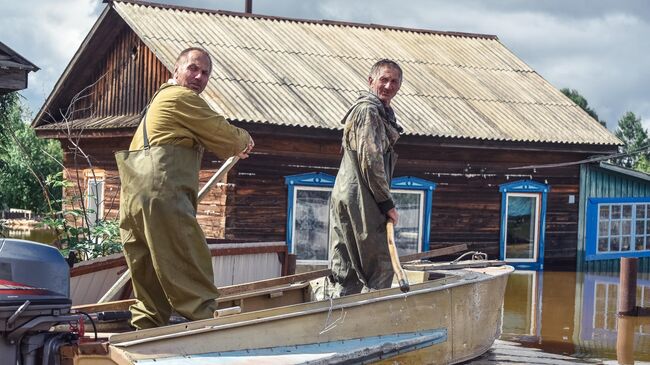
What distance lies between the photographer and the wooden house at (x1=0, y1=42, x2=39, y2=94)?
9.88m

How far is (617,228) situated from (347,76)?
6273mm

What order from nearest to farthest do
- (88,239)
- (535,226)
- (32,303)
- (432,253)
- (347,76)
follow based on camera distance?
1. (32,303)
2. (432,253)
3. (88,239)
4. (347,76)
5. (535,226)

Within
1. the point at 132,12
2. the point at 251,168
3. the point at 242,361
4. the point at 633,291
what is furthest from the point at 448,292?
the point at 132,12

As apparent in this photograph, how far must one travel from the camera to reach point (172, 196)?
18.2 feet

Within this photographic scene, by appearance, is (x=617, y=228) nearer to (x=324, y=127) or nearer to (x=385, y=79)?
(x=324, y=127)

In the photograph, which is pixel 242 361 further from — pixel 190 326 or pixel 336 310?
pixel 336 310

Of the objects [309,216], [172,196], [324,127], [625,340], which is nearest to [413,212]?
[309,216]

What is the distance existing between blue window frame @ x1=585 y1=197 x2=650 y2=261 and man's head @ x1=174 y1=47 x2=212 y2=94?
14.5 metres

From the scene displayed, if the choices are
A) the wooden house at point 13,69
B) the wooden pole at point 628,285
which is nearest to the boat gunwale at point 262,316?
the wooden pole at point 628,285

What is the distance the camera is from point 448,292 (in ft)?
24.4

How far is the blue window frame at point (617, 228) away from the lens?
19.2 meters

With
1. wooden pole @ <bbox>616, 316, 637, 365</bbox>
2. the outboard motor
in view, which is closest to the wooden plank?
wooden pole @ <bbox>616, 316, 637, 365</bbox>

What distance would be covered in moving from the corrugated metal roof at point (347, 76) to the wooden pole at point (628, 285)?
5.21 metres

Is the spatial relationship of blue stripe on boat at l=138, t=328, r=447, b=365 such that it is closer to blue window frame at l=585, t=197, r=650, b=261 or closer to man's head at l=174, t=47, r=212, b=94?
man's head at l=174, t=47, r=212, b=94
